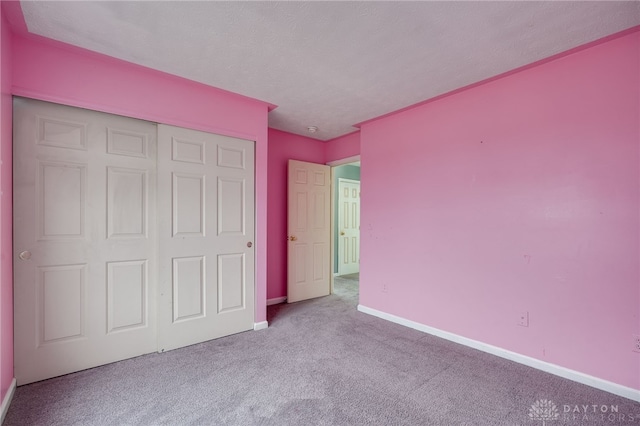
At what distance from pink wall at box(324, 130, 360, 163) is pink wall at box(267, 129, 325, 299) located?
638 millimetres

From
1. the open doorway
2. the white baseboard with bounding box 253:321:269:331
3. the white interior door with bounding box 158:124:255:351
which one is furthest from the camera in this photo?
the open doorway

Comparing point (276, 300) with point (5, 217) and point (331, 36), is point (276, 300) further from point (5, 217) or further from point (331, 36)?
point (331, 36)

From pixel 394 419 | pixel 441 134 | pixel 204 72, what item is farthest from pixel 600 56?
pixel 204 72

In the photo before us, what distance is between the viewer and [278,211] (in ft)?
13.9

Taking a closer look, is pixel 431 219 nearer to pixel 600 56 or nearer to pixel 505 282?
pixel 505 282

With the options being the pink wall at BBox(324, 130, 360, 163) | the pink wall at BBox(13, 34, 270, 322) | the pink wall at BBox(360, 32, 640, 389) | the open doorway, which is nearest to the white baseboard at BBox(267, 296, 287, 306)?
the pink wall at BBox(13, 34, 270, 322)

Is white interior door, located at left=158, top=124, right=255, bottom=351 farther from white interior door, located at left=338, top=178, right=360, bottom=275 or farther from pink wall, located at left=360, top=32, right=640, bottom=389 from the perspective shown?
white interior door, located at left=338, top=178, right=360, bottom=275

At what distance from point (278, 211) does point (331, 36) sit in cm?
264

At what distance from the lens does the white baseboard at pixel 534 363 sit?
1.99m

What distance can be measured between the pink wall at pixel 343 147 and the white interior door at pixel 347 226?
4.94ft

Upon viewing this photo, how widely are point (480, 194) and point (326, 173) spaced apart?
2.37 metres

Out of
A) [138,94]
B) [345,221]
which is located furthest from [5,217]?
[345,221]

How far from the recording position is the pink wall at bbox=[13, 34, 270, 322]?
6.89 feet

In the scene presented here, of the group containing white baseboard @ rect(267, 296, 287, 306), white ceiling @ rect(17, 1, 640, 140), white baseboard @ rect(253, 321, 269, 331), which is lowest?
white baseboard @ rect(267, 296, 287, 306)
